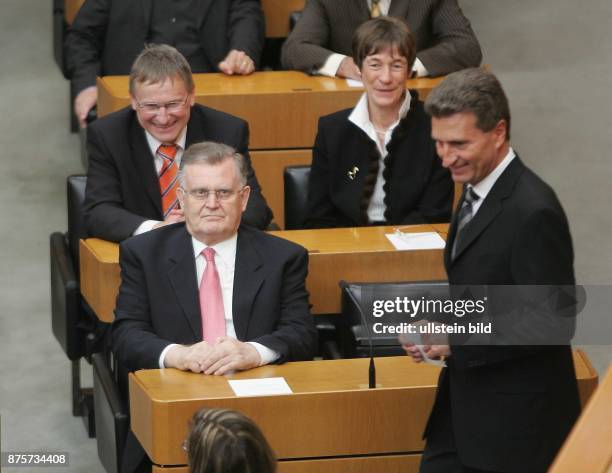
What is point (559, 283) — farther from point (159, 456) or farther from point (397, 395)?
point (159, 456)

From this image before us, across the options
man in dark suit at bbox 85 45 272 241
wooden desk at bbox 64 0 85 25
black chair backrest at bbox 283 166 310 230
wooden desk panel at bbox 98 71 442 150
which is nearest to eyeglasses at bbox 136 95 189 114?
man in dark suit at bbox 85 45 272 241

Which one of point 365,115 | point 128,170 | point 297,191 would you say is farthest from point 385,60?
point 128,170

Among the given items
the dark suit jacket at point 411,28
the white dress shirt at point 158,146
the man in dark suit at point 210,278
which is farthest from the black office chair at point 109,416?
the dark suit jacket at point 411,28

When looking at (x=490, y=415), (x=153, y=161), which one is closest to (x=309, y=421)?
(x=490, y=415)

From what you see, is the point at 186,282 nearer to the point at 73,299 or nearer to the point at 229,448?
the point at 73,299

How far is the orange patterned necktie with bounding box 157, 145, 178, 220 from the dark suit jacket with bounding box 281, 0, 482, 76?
109 centimetres

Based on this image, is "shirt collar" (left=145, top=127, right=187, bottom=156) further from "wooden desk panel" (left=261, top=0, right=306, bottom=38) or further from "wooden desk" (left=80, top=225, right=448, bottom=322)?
"wooden desk panel" (left=261, top=0, right=306, bottom=38)

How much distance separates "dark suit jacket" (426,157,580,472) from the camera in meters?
2.77

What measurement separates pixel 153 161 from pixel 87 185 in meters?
0.22

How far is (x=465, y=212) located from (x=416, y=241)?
1113 millimetres

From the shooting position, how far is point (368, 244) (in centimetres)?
408

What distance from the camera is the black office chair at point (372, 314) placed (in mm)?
3350

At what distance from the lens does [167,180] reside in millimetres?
4348

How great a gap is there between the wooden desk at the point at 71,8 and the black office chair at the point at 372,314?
2.60 metres
